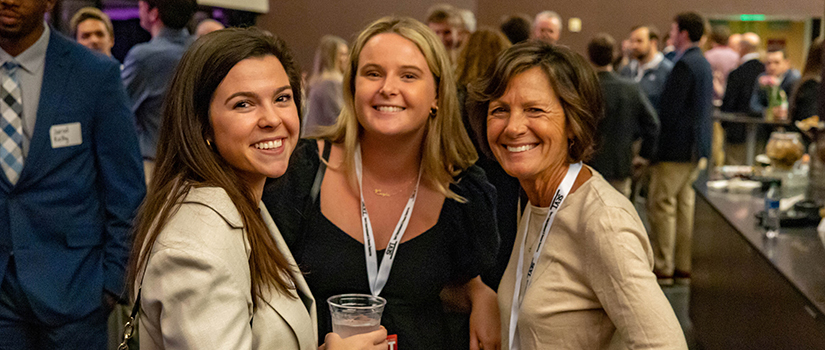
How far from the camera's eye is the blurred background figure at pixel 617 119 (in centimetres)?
502

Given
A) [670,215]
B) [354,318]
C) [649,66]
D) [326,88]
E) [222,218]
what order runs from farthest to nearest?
[649,66] < [326,88] < [670,215] < [354,318] < [222,218]

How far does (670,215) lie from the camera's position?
5.44 meters

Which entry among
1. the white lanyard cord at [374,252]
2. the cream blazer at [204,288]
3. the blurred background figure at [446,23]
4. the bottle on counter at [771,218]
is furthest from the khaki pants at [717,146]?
the cream blazer at [204,288]

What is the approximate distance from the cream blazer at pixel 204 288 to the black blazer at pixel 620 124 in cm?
401

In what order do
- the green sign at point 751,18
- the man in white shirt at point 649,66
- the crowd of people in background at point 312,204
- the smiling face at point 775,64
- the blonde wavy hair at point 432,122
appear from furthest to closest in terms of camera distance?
the green sign at point 751,18 → the smiling face at point 775,64 → the man in white shirt at point 649,66 → the blonde wavy hair at point 432,122 → the crowd of people in background at point 312,204

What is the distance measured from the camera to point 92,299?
2.23 meters

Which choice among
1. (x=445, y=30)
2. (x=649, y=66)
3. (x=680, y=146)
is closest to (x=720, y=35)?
(x=649, y=66)

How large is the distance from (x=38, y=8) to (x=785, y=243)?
9.35 ft

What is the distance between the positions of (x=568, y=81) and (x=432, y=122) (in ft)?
1.89

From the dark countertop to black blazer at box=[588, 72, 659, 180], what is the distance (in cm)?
127

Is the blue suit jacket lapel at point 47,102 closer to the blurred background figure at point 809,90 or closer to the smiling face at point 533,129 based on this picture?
the smiling face at point 533,129

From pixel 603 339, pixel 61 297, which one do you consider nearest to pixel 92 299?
pixel 61 297

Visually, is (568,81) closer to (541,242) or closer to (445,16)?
(541,242)

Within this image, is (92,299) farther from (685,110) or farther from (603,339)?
(685,110)
